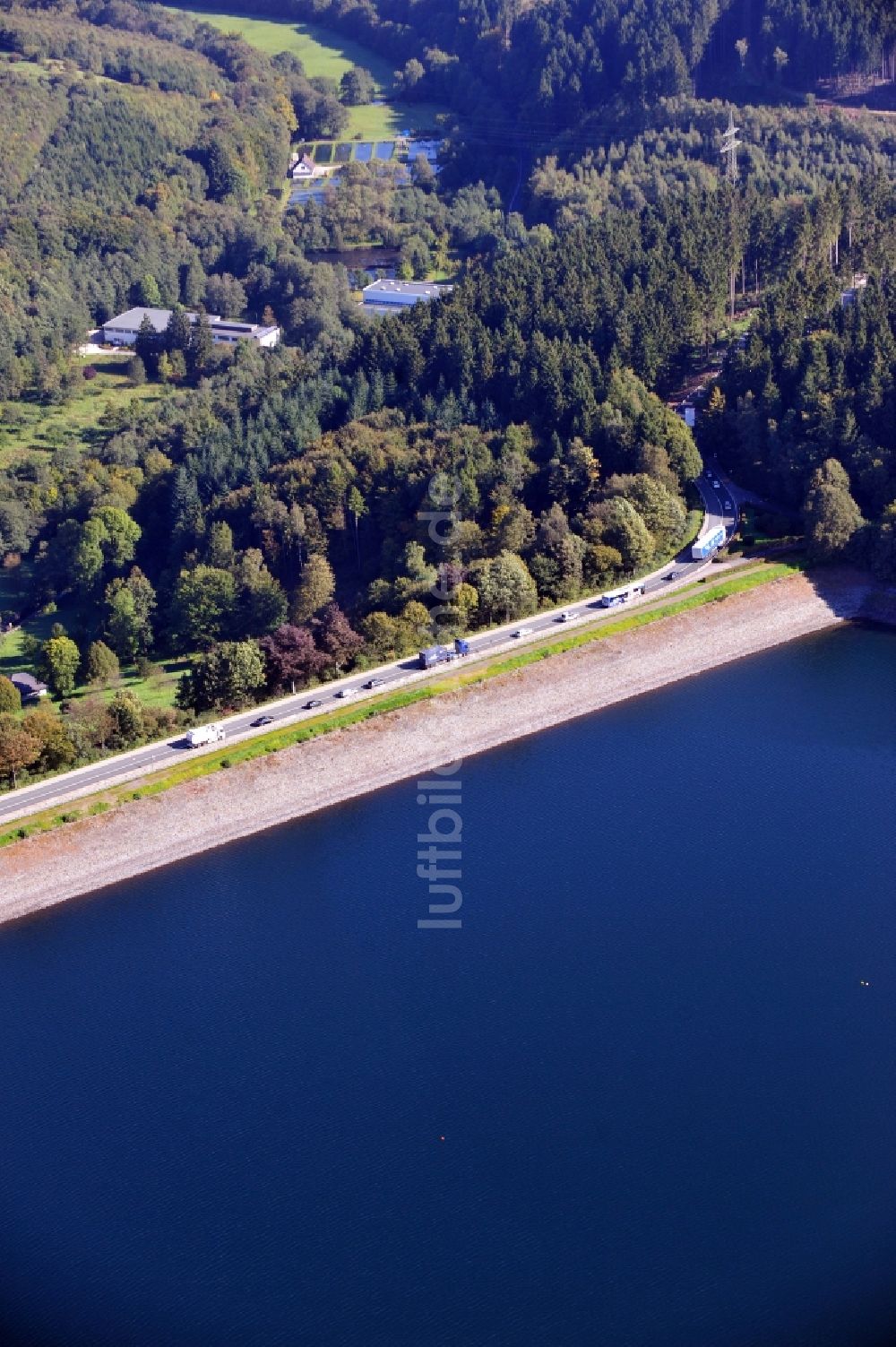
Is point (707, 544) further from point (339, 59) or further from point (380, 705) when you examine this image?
point (339, 59)

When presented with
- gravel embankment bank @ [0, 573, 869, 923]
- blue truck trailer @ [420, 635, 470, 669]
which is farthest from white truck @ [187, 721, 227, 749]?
blue truck trailer @ [420, 635, 470, 669]

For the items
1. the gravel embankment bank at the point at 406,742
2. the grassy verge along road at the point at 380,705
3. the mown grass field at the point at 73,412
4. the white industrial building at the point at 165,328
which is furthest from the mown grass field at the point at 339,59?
the gravel embankment bank at the point at 406,742

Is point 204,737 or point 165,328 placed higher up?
point 204,737

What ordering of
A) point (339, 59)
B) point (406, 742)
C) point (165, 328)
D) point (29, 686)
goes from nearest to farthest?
point (406, 742) < point (29, 686) < point (165, 328) < point (339, 59)

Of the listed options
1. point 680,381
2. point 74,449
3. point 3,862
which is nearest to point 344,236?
point 74,449

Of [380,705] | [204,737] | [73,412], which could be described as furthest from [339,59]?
[204,737]

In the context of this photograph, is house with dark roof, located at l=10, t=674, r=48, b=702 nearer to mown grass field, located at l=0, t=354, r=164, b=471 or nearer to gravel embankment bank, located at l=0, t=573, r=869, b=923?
gravel embankment bank, located at l=0, t=573, r=869, b=923
